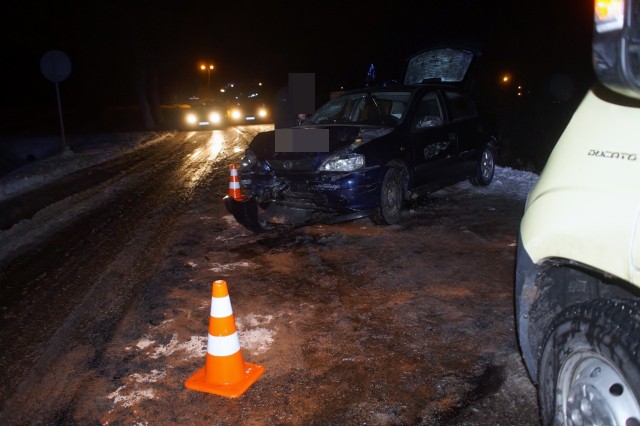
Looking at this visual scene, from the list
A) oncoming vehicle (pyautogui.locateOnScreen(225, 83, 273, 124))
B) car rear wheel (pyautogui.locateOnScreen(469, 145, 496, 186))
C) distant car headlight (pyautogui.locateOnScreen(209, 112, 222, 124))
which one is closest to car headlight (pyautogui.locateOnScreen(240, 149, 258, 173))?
car rear wheel (pyautogui.locateOnScreen(469, 145, 496, 186))

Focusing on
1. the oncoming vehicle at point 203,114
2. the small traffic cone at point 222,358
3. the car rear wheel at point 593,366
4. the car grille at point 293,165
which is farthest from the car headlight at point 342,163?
the oncoming vehicle at point 203,114

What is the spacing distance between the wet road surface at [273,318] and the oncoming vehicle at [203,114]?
61.2ft

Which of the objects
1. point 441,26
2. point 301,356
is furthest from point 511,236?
point 441,26

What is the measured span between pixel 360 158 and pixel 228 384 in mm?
3568

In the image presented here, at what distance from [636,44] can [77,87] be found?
50.3 meters

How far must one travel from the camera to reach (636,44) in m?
1.84

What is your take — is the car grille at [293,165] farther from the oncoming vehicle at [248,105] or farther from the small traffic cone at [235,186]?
the oncoming vehicle at [248,105]

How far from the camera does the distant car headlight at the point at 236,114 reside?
28812mm

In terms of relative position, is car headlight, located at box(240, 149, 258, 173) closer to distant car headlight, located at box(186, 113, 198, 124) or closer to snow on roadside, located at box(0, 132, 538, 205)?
snow on roadside, located at box(0, 132, 538, 205)

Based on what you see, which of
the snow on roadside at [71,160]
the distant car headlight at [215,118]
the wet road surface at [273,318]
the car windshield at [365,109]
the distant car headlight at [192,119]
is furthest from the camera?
the distant car headlight at [215,118]

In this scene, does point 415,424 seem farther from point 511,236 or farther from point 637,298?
point 511,236

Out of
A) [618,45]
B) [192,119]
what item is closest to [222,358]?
[618,45]

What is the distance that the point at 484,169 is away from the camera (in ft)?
29.9

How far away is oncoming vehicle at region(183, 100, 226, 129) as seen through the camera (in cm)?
2597
